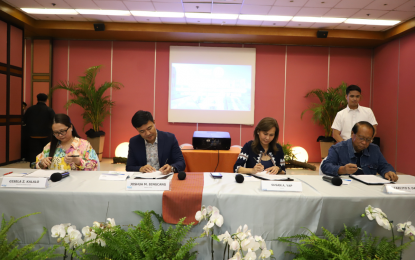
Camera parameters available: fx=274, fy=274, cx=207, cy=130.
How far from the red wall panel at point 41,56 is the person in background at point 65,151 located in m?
5.22

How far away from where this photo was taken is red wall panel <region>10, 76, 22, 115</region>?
5.59 m

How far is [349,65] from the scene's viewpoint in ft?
22.2

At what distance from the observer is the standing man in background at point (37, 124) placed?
5.72 m

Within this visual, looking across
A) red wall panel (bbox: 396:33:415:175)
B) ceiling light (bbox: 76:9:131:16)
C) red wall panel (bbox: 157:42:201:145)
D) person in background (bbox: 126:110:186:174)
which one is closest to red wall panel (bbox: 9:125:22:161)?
ceiling light (bbox: 76:9:131:16)

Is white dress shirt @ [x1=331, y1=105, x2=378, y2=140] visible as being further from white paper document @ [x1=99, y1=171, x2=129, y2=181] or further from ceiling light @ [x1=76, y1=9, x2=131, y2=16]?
ceiling light @ [x1=76, y1=9, x2=131, y2=16]

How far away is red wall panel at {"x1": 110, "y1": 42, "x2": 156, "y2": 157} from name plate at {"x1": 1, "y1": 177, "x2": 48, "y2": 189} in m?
5.26

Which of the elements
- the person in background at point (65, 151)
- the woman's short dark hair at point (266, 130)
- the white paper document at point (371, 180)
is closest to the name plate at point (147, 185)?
the person in background at point (65, 151)

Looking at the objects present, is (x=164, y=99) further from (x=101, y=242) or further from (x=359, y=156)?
(x=101, y=242)

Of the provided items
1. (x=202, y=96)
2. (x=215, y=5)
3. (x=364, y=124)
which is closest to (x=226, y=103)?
(x=202, y=96)

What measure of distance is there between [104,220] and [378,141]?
259 inches

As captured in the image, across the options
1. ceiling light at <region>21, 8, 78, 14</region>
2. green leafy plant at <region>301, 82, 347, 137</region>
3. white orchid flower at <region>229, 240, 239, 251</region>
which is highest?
ceiling light at <region>21, 8, 78, 14</region>

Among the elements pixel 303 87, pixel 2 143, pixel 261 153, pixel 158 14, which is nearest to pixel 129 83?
pixel 158 14

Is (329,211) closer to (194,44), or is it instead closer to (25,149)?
(194,44)

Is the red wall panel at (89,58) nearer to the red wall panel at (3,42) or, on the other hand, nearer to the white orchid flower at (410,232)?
the red wall panel at (3,42)
